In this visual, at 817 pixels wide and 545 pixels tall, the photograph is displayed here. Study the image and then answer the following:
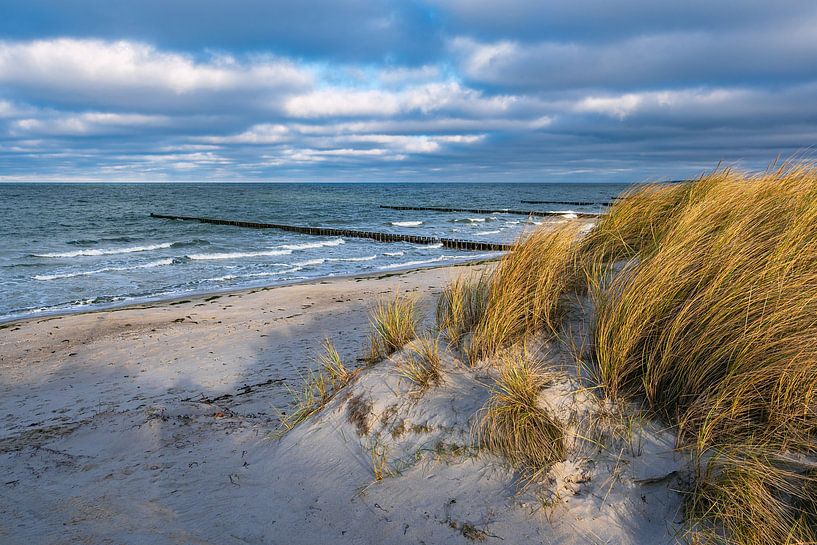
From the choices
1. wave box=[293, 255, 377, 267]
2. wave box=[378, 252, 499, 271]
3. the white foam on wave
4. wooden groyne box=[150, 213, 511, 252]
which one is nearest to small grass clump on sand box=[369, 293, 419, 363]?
the white foam on wave

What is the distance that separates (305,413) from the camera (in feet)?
14.6

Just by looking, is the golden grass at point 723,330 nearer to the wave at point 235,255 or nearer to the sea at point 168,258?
the sea at point 168,258

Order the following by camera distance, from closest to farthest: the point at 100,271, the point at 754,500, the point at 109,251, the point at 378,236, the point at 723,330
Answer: the point at 754,500, the point at 723,330, the point at 100,271, the point at 109,251, the point at 378,236

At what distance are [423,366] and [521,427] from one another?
1.02 m

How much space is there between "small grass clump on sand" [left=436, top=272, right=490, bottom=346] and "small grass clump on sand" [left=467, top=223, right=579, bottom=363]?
0.38 feet

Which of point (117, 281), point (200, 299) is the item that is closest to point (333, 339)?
point (200, 299)

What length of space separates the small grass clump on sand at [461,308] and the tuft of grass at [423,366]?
28 cm

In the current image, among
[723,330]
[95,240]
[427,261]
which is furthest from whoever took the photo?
[95,240]

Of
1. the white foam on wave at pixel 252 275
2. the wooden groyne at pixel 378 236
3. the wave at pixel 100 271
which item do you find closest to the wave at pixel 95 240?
the wooden groyne at pixel 378 236

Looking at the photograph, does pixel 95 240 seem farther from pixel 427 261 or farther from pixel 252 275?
pixel 427 261

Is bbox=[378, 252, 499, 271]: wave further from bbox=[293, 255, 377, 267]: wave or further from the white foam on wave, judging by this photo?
the white foam on wave

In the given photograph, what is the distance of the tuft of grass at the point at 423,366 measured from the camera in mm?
3955

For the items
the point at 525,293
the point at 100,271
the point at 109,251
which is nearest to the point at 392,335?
the point at 525,293

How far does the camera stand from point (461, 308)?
4543mm
